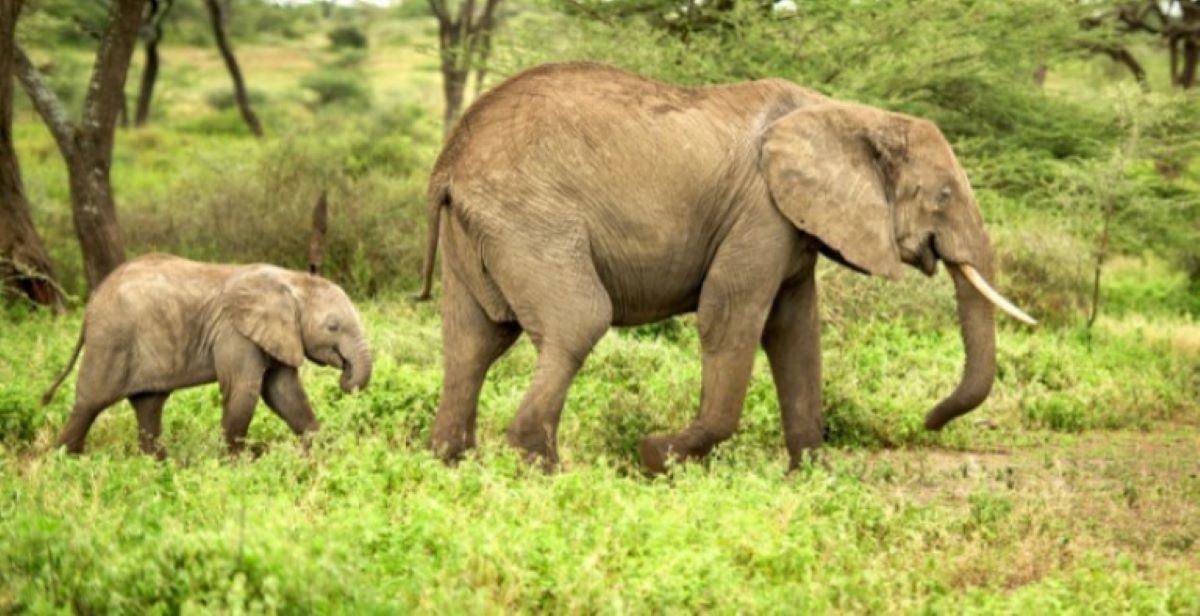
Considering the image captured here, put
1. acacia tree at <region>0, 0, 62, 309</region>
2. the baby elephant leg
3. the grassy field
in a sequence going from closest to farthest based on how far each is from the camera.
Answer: the grassy field < the baby elephant leg < acacia tree at <region>0, 0, 62, 309</region>

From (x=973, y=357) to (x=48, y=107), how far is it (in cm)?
956

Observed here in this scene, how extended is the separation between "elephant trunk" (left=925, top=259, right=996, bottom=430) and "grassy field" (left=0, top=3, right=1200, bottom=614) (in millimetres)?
418

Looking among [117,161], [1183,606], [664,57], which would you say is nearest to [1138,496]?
[1183,606]

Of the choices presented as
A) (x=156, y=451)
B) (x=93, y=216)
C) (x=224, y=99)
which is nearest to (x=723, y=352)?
(x=156, y=451)

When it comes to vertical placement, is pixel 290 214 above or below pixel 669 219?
below

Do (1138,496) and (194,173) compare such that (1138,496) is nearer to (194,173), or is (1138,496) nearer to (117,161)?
(194,173)

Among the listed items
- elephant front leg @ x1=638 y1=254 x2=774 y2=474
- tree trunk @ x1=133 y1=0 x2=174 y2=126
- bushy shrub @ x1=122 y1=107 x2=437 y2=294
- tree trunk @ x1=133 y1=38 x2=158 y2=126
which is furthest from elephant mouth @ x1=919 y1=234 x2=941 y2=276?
tree trunk @ x1=133 y1=38 x2=158 y2=126

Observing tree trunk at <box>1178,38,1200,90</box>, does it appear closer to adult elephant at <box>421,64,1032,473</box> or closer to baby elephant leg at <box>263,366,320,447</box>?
adult elephant at <box>421,64,1032,473</box>

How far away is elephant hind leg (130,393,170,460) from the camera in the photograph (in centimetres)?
884

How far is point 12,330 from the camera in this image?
1309 cm

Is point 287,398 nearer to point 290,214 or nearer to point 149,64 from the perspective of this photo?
point 290,214

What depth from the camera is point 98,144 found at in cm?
1495

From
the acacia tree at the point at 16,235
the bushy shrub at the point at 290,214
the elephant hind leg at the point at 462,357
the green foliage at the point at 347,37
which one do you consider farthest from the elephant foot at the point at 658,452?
the green foliage at the point at 347,37

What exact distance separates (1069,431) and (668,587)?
5.68m
